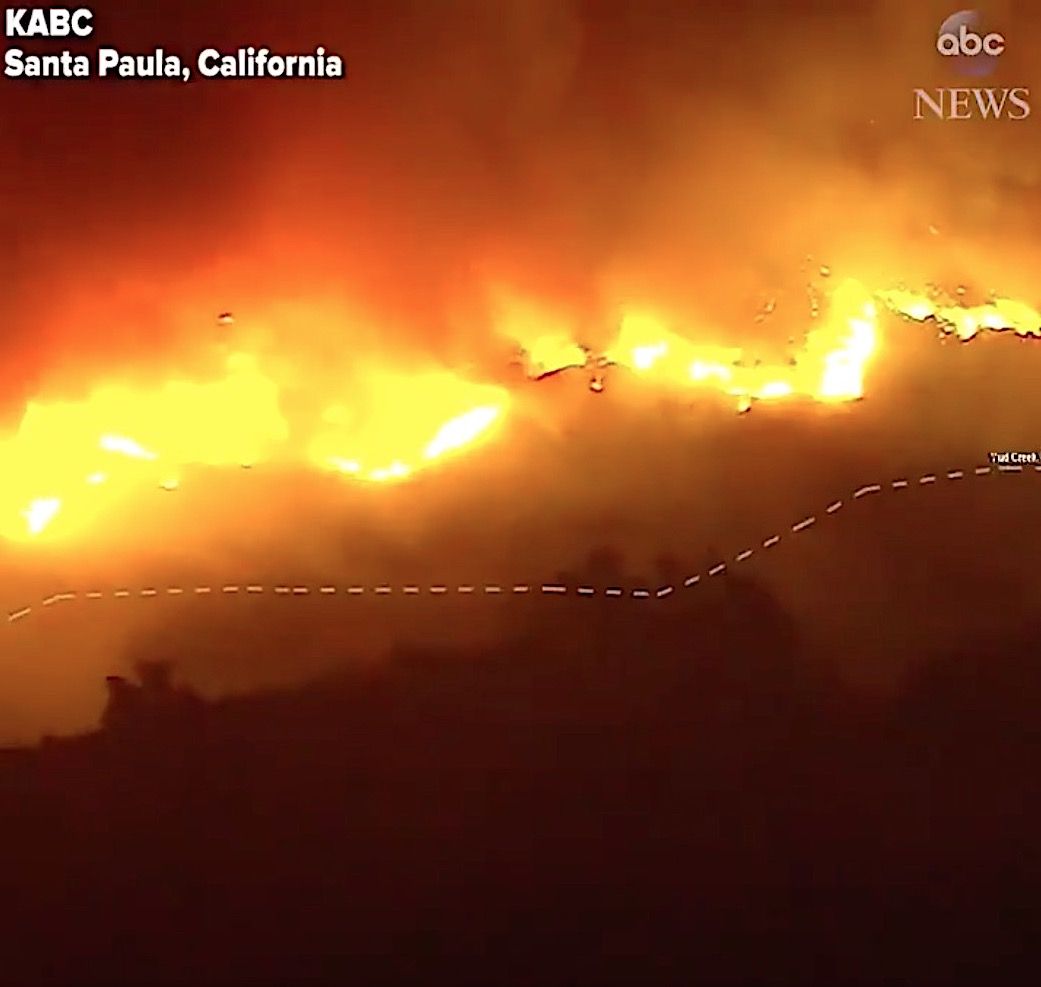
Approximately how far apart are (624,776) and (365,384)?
623 mm

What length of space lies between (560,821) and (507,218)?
803 mm

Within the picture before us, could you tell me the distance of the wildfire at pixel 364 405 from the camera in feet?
5.63

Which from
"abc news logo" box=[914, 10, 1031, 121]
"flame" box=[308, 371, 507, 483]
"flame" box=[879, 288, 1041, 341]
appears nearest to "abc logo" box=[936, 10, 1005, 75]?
"abc news logo" box=[914, 10, 1031, 121]

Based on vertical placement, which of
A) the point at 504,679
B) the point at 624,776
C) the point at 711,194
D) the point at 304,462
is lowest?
the point at 624,776

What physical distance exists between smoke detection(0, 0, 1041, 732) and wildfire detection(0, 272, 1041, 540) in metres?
0.03

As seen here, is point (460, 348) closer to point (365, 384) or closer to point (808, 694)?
point (365, 384)

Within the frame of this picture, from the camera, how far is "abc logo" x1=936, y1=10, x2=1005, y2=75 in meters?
1.74

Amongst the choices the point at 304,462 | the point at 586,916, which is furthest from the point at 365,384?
the point at 586,916

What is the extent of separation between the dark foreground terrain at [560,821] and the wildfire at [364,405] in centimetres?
26

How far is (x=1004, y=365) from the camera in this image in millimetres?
1751
